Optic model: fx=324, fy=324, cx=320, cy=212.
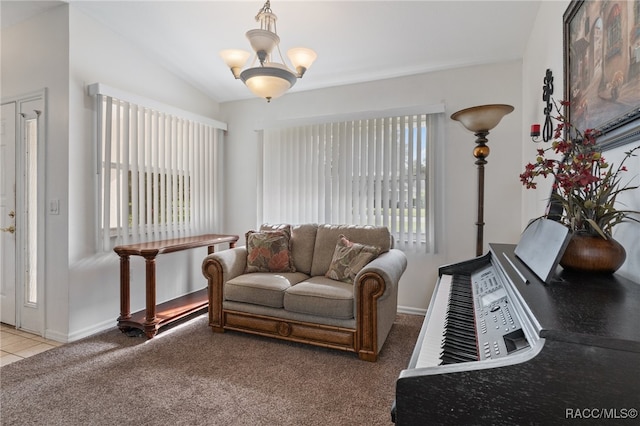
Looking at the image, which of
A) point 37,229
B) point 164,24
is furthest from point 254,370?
point 164,24

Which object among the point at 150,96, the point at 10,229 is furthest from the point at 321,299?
the point at 10,229

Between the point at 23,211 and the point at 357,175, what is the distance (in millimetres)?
3160

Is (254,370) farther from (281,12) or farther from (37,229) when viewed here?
(281,12)

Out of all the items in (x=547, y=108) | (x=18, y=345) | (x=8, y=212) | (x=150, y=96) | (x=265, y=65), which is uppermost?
(x=150, y=96)

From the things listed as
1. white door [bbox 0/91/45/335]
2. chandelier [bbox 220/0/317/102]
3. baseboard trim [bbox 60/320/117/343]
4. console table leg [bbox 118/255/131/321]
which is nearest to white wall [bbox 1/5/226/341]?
baseboard trim [bbox 60/320/117/343]

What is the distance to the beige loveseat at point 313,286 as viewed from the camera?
234 centimetres

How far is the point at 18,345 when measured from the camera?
2.63 meters

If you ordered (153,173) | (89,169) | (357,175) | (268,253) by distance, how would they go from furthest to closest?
(357,175)
(153,173)
(268,253)
(89,169)

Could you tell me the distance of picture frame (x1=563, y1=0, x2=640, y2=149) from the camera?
1.09 metres

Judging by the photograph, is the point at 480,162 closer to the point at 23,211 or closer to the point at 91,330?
the point at 91,330

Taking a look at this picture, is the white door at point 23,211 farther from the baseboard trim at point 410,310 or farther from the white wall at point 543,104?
the white wall at point 543,104

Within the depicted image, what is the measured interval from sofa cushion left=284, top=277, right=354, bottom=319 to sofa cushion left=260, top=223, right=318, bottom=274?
0.53 meters

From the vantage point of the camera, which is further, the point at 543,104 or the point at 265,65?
the point at 543,104

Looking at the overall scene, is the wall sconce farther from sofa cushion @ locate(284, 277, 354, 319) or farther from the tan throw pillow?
sofa cushion @ locate(284, 277, 354, 319)
